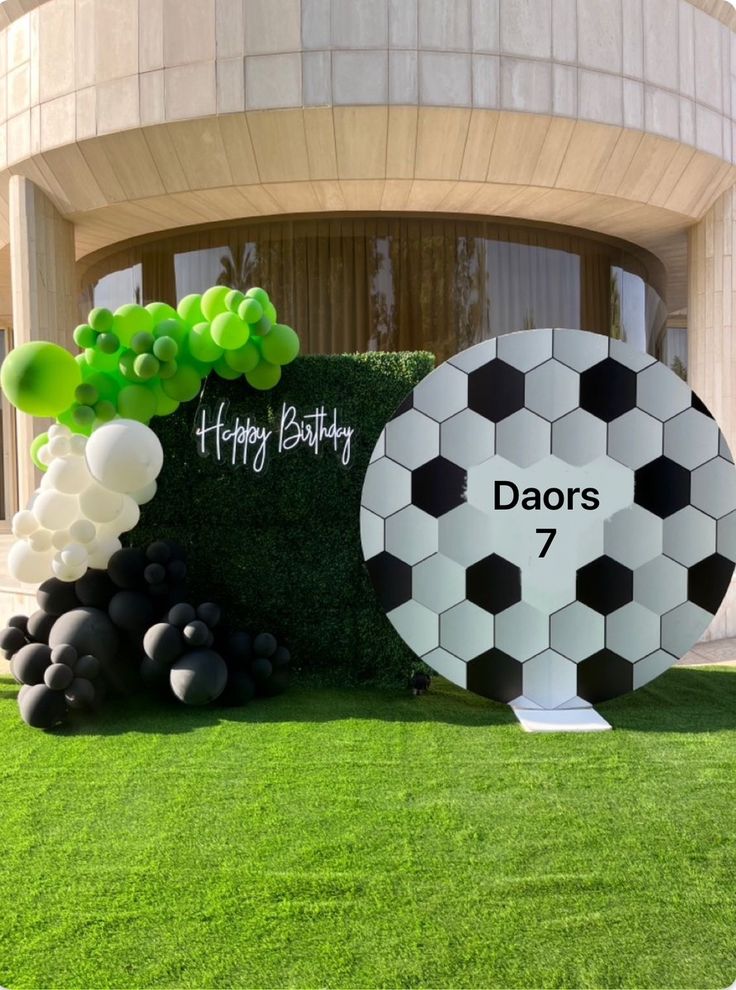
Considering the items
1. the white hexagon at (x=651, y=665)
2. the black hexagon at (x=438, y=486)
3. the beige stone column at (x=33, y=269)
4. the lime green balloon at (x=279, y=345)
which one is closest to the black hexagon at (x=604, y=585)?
the white hexagon at (x=651, y=665)

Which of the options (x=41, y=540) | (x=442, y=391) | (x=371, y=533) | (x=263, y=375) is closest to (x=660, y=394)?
(x=442, y=391)

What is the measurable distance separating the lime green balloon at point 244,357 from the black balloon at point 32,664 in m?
Result: 1.95

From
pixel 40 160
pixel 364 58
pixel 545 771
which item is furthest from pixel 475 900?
pixel 40 160

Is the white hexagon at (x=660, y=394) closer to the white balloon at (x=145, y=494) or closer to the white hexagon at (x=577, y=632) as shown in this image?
the white hexagon at (x=577, y=632)

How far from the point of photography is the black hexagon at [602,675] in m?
4.55

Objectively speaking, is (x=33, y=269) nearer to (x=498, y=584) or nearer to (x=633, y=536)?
(x=498, y=584)

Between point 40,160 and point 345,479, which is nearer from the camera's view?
point 345,479

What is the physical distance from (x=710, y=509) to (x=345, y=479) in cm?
217

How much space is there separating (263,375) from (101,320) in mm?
991

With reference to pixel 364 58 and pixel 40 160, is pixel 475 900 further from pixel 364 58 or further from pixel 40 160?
pixel 40 160

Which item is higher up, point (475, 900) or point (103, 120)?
point (103, 120)

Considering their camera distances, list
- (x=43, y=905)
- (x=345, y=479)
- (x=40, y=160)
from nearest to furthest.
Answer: (x=43, y=905), (x=345, y=479), (x=40, y=160)

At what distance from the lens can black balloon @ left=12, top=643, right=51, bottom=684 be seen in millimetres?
4426

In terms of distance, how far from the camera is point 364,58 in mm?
7785
